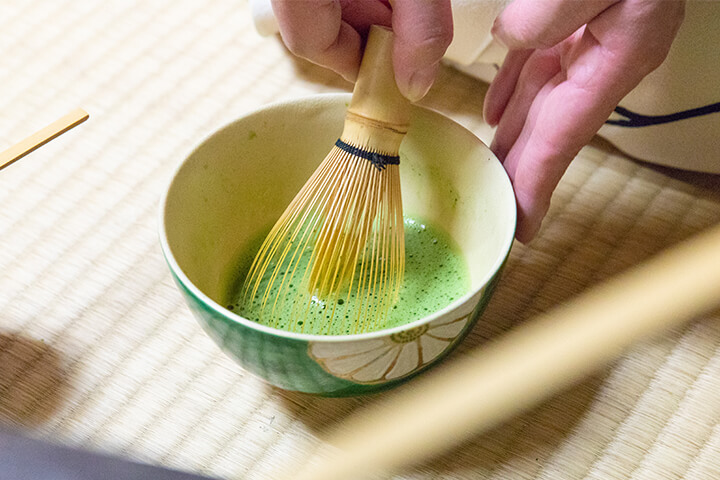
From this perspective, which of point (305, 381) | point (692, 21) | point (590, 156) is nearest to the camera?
point (305, 381)

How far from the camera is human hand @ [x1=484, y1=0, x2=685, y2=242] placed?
417mm

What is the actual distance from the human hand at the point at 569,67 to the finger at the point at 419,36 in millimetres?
77

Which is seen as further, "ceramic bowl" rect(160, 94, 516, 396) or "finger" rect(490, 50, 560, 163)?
"finger" rect(490, 50, 560, 163)

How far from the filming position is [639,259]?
540mm

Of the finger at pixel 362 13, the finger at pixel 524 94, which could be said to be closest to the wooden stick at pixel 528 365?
the finger at pixel 524 94

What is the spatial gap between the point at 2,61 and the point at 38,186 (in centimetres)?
20

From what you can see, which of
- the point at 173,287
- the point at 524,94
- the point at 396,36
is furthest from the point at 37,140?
the point at 524,94

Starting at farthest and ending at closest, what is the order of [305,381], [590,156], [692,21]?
1. [590,156]
2. [692,21]
3. [305,381]

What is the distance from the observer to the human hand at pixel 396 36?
39 centimetres

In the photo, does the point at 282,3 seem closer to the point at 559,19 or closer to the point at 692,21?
the point at 559,19

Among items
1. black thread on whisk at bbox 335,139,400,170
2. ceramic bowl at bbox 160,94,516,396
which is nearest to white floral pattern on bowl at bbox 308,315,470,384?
ceramic bowl at bbox 160,94,516,396

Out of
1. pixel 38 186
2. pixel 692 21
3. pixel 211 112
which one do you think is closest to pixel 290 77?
pixel 211 112

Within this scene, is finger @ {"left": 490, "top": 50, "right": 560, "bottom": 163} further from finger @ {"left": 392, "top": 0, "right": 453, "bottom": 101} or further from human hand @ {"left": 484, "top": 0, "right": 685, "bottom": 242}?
finger @ {"left": 392, "top": 0, "right": 453, "bottom": 101}

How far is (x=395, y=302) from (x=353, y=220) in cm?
7
